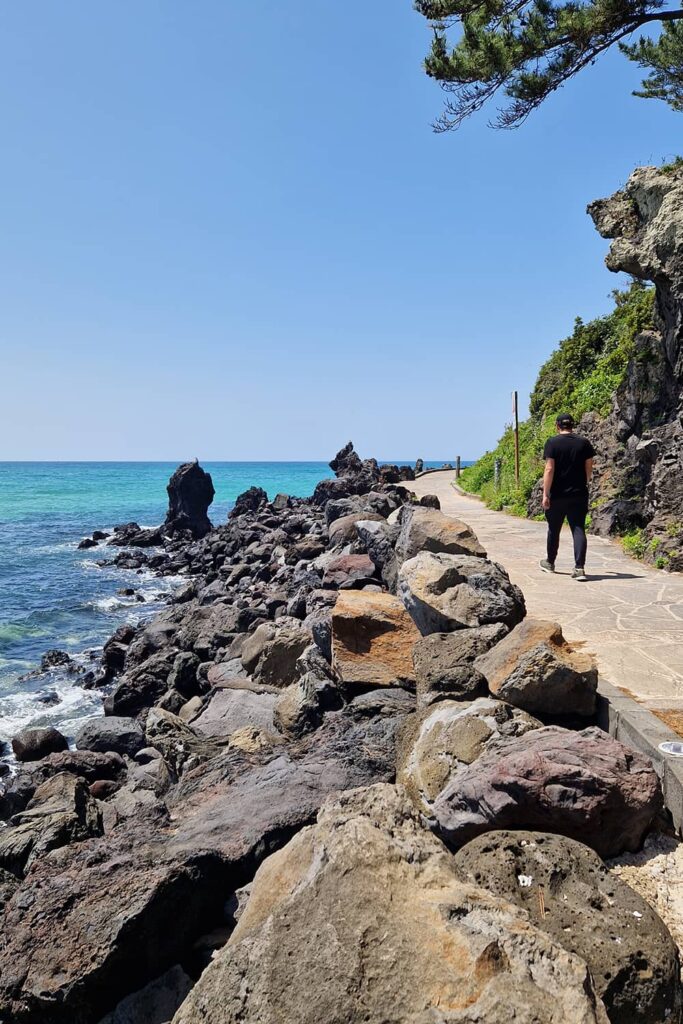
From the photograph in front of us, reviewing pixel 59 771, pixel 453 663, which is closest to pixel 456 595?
pixel 453 663

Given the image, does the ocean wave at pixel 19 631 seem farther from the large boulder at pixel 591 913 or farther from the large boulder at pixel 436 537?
the large boulder at pixel 591 913

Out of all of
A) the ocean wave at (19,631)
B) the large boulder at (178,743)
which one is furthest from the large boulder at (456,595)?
the ocean wave at (19,631)

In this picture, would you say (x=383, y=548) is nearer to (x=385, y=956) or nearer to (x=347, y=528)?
(x=347, y=528)

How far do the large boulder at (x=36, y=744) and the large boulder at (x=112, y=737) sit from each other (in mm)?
633

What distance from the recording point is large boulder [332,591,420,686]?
5.65 metres

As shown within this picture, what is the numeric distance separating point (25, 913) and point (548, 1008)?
3100 millimetres

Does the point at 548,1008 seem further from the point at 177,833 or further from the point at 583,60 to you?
the point at 583,60

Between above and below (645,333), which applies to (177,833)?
below

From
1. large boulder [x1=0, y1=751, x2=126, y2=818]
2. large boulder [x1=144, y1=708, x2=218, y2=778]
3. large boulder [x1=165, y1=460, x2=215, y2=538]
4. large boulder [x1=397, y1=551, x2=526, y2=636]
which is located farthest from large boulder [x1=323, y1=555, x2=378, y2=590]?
large boulder [x1=165, y1=460, x2=215, y2=538]

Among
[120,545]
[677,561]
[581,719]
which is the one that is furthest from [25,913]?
[120,545]

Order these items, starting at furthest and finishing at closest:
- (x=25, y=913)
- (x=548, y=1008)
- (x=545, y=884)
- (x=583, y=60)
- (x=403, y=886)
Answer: (x=583, y=60)
(x=25, y=913)
(x=545, y=884)
(x=403, y=886)
(x=548, y=1008)

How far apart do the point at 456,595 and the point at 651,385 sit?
993 centimetres

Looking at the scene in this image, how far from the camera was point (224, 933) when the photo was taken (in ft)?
11.7

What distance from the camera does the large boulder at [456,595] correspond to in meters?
5.49
